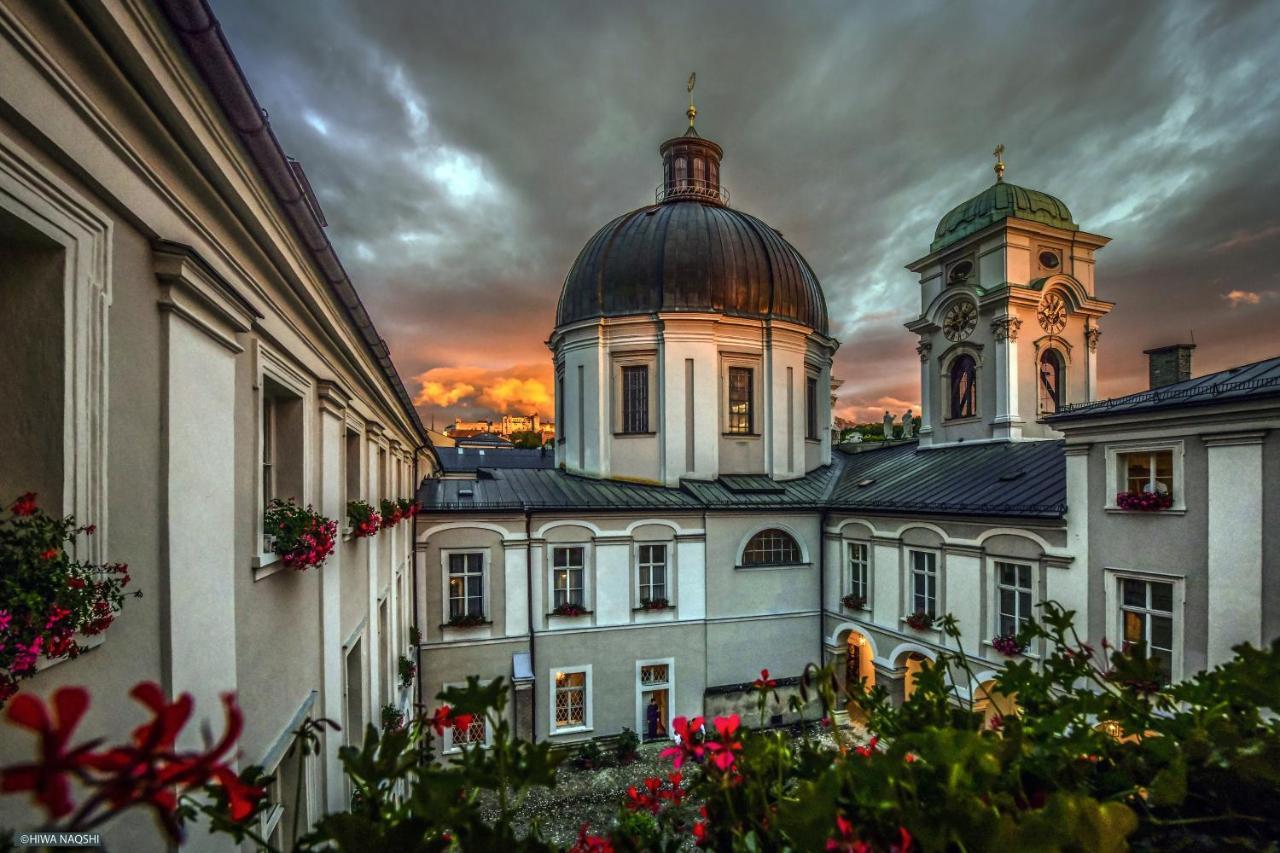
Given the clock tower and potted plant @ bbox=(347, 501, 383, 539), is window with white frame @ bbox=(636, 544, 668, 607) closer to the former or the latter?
potted plant @ bbox=(347, 501, 383, 539)

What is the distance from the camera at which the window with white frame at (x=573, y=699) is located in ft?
51.7

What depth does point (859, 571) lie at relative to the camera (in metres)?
16.9

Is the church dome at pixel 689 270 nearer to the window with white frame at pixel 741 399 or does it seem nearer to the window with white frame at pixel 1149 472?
the window with white frame at pixel 741 399

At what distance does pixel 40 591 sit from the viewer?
7.31ft

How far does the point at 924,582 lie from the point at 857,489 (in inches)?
152

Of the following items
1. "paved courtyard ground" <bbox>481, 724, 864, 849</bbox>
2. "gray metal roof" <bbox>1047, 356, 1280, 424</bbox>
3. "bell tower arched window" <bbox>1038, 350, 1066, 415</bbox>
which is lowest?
"paved courtyard ground" <bbox>481, 724, 864, 849</bbox>

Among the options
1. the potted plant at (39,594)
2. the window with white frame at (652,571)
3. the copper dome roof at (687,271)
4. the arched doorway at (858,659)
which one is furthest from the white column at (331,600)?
the arched doorway at (858,659)

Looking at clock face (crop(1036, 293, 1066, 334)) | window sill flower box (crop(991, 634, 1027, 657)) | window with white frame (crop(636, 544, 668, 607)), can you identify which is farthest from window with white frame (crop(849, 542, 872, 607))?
clock face (crop(1036, 293, 1066, 334))

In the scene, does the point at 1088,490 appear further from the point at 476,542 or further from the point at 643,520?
the point at 476,542

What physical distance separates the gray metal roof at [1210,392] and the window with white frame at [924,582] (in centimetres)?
485

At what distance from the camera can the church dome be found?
65.0 ft

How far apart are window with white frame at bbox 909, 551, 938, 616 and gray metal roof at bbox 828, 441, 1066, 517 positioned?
1.21 m

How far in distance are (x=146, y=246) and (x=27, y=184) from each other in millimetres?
838

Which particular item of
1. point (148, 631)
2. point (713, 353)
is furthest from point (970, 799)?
point (713, 353)
